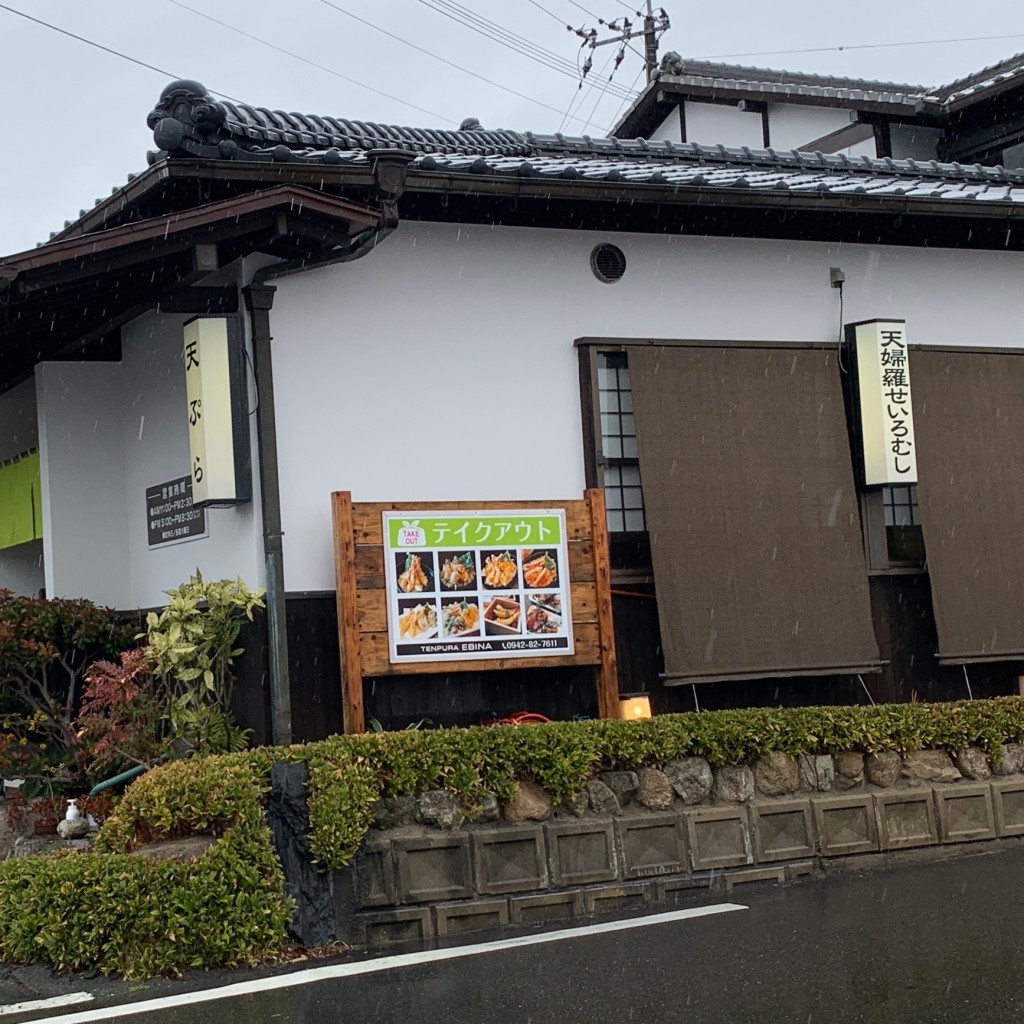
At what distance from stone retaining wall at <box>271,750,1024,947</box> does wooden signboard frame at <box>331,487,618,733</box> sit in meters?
1.50

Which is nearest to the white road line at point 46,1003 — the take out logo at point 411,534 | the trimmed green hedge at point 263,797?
the trimmed green hedge at point 263,797

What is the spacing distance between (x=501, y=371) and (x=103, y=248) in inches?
129

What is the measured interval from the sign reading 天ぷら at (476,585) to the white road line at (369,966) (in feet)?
8.84

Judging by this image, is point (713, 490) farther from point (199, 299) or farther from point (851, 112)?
point (851, 112)

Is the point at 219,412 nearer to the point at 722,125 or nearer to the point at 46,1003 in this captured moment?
the point at 46,1003

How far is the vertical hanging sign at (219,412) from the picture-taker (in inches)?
390

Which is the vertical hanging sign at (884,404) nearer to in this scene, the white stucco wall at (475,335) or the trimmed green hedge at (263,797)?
the white stucco wall at (475,335)

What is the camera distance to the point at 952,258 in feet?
42.4

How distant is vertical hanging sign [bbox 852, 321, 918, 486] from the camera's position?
11.8 meters

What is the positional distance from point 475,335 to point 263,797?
429 centimetres

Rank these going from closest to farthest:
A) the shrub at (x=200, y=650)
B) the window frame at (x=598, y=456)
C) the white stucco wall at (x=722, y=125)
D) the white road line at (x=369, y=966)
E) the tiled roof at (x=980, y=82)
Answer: the white road line at (x=369, y=966) < the shrub at (x=200, y=650) < the window frame at (x=598, y=456) < the tiled roof at (x=980, y=82) < the white stucco wall at (x=722, y=125)

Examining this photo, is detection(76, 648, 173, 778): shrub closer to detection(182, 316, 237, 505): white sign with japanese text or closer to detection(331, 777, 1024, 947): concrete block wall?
detection(182, 316, 237, 505): white sign with japanese text

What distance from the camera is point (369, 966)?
737 centimetres

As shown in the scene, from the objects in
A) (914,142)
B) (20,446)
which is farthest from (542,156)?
(914,142)
